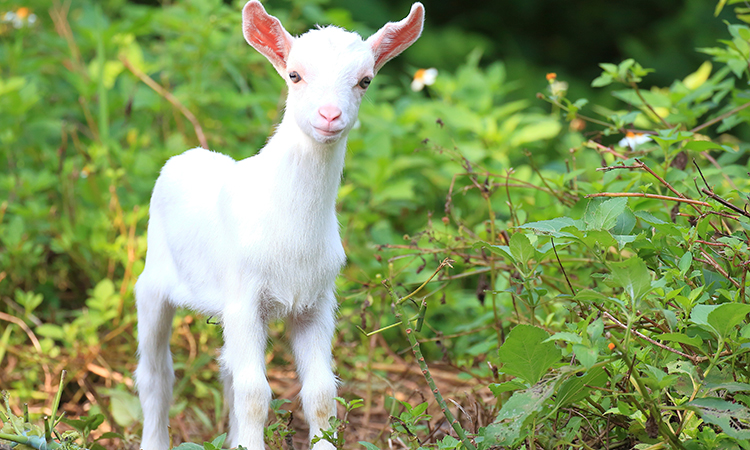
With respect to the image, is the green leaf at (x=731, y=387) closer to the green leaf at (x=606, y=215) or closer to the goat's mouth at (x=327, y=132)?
the green leaf at (x=606, y=215)

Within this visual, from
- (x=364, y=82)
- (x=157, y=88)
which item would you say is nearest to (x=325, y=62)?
(x=364, y=82)

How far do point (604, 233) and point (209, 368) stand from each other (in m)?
2.29

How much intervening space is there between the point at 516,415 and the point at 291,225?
0.78 metres

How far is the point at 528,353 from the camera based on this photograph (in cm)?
170

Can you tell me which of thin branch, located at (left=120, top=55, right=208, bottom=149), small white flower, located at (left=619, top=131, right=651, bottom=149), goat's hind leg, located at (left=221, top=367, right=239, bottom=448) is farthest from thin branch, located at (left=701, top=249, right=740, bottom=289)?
thin branch, located at (left=120, top=55, right=208, bottom=149)

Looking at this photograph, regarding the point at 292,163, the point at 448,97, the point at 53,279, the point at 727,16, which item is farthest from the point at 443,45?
the point at 292,163

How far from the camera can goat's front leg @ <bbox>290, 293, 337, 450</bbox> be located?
2045mm

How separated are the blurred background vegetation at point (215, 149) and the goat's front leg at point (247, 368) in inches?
22.2

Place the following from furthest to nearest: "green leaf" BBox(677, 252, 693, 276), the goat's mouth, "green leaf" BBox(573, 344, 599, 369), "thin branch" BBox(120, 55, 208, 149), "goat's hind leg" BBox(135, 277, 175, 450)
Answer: "thin branch" BBox(120, 55, 208, 149)
"goat's hind leg" BBox(135, 277, 175, 450)
the goat's mouth
"green leaf" BBox(677, 252, 693, 276)
"green leaf" BBox(573, 344, 599, 369)

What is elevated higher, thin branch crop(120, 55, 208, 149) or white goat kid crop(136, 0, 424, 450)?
white goat kid crop(136, 0, 424, 450)

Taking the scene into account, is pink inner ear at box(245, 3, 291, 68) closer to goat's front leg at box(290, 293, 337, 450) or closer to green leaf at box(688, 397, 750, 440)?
goat's front leg at box(290, 293, 337, 450)

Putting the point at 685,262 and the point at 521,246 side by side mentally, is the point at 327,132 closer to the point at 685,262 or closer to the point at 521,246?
the point at 521,246

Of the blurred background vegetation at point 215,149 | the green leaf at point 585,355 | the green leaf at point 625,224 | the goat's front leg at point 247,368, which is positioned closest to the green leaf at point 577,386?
the green leaf at point 585,355

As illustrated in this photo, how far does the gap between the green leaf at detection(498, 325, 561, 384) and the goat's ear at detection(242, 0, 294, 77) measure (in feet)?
3.24
